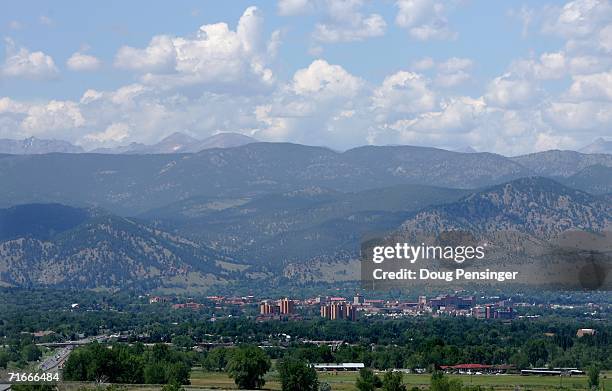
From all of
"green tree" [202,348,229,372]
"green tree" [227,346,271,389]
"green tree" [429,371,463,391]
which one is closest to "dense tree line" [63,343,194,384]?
"green tree" [227,346,271,389]

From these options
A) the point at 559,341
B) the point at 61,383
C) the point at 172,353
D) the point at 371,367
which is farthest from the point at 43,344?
the point at 61,383

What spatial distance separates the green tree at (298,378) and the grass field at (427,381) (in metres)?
1.40

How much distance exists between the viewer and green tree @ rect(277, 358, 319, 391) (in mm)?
119856

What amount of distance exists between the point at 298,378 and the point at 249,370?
6.45 meters

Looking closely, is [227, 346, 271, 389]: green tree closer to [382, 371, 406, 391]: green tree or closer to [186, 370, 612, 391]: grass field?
[186, 370, 612, 391]: grass field

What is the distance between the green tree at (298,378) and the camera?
393ft

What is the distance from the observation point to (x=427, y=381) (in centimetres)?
13288

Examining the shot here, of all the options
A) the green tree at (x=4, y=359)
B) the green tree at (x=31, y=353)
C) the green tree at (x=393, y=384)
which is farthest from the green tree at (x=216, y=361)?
the green tree at (x=393, y=384)

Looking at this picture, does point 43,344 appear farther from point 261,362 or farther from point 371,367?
point 261,362

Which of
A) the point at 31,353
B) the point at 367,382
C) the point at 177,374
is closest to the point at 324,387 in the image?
the point at 367,382

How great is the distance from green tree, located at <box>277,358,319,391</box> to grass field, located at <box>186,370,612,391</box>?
4.59ft

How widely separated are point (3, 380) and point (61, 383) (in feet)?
17.5

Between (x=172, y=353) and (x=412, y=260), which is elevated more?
(x=412, y=260)

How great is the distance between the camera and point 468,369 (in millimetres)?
155625
